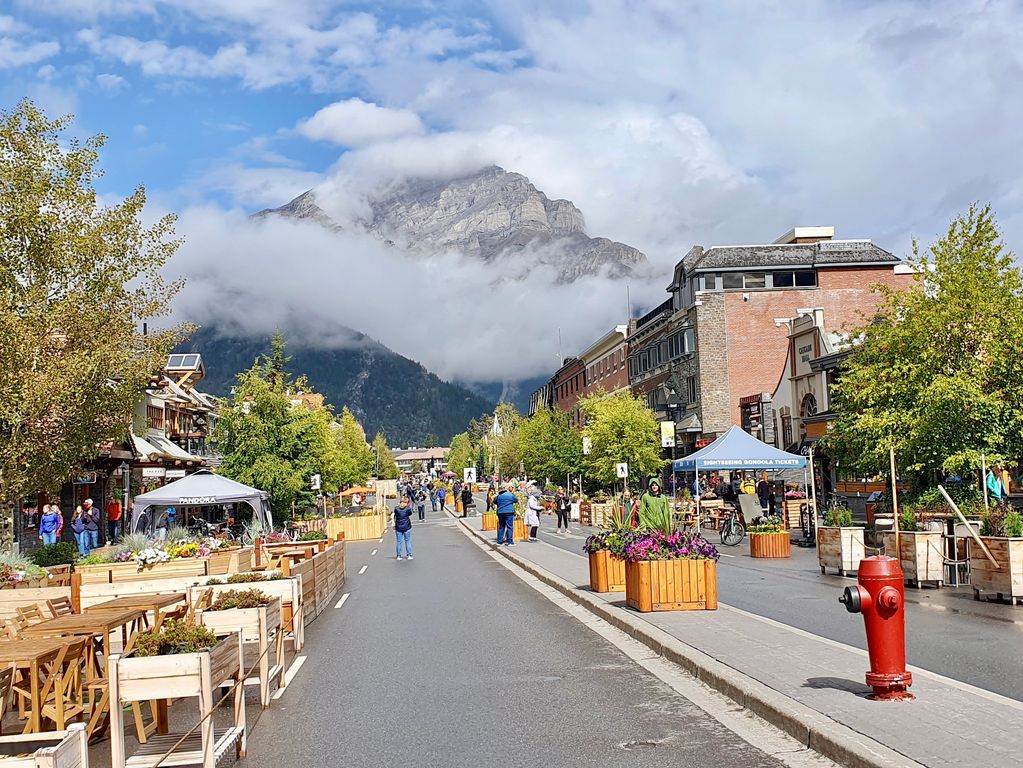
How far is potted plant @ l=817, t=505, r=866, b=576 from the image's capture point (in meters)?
19.6

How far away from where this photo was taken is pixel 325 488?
59.1 m

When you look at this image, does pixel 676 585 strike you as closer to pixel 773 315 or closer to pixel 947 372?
pixel 947 372

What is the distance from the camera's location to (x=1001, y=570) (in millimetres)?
14953

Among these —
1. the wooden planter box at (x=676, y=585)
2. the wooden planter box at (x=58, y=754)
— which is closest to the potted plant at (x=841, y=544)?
the wooden planter box at (x=676, y=585)

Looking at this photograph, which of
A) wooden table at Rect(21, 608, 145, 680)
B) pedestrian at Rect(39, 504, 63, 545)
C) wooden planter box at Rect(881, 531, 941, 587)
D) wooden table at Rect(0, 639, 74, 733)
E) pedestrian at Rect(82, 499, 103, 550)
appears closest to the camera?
wooden table at Rect(0, 639, 74, 733)

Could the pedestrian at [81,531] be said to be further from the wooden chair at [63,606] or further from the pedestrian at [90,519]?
the wooden chair at [63,606]

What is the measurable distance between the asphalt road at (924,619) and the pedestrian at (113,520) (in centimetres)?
2487

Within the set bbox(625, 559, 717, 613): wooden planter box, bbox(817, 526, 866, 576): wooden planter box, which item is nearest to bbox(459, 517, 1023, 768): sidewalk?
bbox(625, 559, 717, 613): wooden planter box

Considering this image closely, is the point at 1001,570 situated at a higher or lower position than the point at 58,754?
lower

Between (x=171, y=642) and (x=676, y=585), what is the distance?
832 cm

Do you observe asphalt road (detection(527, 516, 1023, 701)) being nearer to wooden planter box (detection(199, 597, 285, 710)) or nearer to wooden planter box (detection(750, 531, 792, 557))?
wooden planter box (detection(750, 531, 792, 557))

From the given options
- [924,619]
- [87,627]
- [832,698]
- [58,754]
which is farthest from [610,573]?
[58,754]

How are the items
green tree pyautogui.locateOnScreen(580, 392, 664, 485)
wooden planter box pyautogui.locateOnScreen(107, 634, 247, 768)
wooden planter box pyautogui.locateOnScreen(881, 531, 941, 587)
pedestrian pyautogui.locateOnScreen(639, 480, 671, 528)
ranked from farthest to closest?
green tree pyautogui.locateOnScreen(580, 392, 664, 485)
wooden planter box pyautogui.locateOnScreen(881, 531, 941, 587)
pedestrian pyautogui.locateOnScreen(639, 480, 671, 528)
wooden planter box pyautogui.locateOnScreen(107, 634, 247, 768)

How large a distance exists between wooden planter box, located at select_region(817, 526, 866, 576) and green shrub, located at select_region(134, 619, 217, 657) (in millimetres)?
14800
